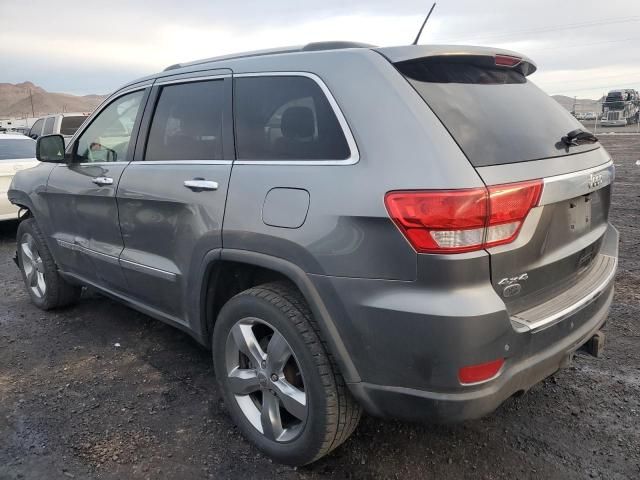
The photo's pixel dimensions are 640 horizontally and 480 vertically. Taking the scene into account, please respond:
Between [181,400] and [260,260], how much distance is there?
4.25 feet

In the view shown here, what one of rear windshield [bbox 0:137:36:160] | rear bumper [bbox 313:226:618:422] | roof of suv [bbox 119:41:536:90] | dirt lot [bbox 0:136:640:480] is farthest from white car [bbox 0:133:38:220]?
rear bumper [bbox 313:226:618:422]

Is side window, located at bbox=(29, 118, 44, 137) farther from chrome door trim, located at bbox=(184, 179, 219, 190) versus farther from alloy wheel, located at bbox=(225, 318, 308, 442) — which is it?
alloy wheel, located at bbox=(225, 318, 308, 442)

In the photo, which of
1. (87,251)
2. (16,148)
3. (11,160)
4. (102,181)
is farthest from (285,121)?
(16,148)

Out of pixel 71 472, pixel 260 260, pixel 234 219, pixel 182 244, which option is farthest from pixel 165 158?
pixel 71 472

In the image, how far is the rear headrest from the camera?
239 cm

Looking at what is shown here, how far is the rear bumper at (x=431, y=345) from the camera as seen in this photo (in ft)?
6.22

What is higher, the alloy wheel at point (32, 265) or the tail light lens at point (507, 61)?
the tail light lens at point (507, 61)

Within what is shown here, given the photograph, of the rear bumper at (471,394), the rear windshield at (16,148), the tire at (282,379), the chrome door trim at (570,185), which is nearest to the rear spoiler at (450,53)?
the chrome door trim at (570,185)

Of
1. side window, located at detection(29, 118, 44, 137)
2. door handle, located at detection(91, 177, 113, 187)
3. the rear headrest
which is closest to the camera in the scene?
the rear headrest

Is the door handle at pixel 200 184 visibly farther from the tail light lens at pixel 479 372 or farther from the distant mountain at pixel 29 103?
the distant mountain at pixel 29 103

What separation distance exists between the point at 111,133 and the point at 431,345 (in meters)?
2.88

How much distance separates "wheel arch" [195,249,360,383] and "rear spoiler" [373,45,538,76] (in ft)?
3.33

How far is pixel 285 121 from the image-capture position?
2516 millimetres

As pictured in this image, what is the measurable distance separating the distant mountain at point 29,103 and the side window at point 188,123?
2907 inches
